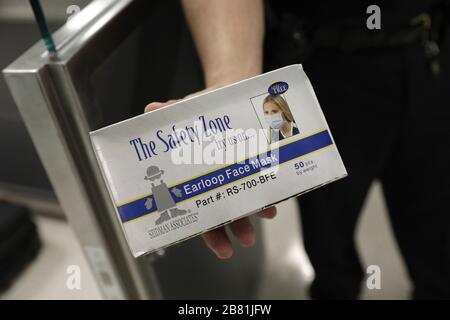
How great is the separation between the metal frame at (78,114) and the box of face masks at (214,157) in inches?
4.2

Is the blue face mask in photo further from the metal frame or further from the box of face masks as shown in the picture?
the metal frame

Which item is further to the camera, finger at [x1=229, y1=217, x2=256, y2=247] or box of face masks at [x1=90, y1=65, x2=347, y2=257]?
finger at [x1=229, y1=217, x2=256, y2=247]

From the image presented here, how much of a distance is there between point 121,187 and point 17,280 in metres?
0.89

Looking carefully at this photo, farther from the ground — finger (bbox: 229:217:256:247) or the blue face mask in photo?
the blue face mask in photo

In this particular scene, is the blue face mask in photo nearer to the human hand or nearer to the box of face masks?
the box of face masks

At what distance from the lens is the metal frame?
45 cm

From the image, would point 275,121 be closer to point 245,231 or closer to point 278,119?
point 278,119

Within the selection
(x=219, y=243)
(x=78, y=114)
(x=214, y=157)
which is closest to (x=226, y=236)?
(x=219, y=243)

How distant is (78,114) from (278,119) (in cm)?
25

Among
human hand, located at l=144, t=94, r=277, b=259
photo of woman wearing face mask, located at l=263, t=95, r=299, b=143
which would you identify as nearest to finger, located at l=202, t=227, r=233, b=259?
human hand, located at l=144, t=94, r=277, b=259

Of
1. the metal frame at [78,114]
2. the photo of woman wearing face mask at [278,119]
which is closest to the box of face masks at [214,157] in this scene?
the photo of woman wearing face mask at [278,119]

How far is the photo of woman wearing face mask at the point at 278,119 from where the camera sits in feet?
1.43
